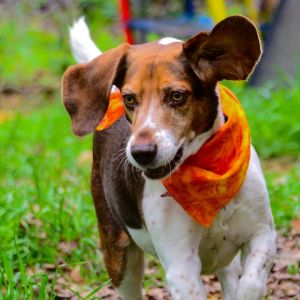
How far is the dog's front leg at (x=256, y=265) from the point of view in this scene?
397cm

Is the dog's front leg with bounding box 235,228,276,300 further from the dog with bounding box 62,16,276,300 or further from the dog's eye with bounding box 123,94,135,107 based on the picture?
the dog's eye with bounding box 123,94,135,107

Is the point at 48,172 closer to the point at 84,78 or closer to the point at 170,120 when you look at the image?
the point at 84,78

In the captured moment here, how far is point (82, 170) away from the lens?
7367mm

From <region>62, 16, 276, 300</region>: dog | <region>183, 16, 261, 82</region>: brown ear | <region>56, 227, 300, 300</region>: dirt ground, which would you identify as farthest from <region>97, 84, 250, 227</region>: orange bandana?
A: <region>56, 227, 300, 300</region>: dirt ground

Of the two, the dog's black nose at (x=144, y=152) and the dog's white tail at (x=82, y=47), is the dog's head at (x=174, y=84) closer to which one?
the dog's black nose at (x=144, y=152)

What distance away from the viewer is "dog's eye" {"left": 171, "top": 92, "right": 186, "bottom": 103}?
3826 mm

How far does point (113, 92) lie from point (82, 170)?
280 centimetres

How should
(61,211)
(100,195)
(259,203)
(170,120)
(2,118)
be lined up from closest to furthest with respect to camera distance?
(170,120)
(259,203)
(100,195)
(61,211)
(2,118)

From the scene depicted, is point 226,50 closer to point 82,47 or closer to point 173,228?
point 173,228

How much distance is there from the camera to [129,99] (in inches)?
155

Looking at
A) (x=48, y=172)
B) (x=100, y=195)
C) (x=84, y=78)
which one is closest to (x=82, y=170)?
(x=48, y=172)

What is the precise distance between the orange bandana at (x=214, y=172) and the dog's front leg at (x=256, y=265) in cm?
23

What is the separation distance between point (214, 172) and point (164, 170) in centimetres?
39

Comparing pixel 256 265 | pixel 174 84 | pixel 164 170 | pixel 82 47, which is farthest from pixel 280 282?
pixel 174 84
